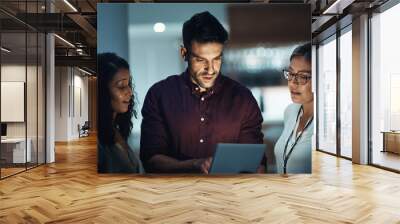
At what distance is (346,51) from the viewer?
9.64 metres

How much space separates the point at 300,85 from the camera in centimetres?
688

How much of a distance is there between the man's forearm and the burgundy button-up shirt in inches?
2.9

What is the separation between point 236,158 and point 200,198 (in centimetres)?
183

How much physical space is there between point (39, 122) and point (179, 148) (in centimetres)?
354

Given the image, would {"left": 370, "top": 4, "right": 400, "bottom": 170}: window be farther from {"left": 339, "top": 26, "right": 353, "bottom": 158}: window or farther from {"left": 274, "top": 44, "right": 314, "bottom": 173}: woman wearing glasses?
{"left": 274, "top": 44, "right": 314, "bottom": 173}: woman wearing glasses

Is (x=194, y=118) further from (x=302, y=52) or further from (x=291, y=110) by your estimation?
(x=302, y=52)

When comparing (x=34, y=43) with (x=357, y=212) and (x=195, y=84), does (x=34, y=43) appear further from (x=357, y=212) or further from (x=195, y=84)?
(x=357, y=212)

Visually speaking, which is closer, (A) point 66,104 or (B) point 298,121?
(B) point 298,121

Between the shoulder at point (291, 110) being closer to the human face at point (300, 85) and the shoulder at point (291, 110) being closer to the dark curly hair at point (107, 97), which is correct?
the human face at point (300, 85)

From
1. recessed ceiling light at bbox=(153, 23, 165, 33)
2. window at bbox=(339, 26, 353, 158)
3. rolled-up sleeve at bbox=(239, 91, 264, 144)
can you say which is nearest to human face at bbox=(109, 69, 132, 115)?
recessed ceiling light at bbox=(153, 23, 165, 33)

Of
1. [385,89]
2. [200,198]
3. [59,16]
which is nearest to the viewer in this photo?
[200,198]

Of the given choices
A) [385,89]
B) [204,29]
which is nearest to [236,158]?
[204,29]

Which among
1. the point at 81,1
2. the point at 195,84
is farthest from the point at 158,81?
the point at 81,1

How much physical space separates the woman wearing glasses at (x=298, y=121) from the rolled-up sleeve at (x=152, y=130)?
6.41ft
